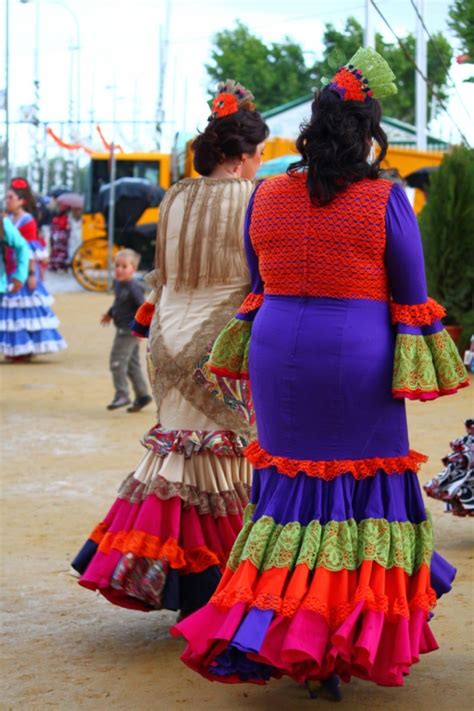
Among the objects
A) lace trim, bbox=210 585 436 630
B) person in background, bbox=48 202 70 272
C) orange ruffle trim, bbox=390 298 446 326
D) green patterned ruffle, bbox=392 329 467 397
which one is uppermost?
orange ruffle trim, bbox=390 298 446 326

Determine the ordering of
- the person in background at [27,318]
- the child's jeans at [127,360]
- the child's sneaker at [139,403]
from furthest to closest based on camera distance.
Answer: the person in background at [27,318]
the child's sneaker at [139,403]
the child's jeans at [127,360]

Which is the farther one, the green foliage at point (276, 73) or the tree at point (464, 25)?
the green foliage at point (276, 73)

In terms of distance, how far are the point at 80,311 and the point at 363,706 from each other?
55.3 ft

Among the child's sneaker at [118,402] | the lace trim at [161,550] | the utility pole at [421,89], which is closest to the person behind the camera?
the lace trim at [161,550]

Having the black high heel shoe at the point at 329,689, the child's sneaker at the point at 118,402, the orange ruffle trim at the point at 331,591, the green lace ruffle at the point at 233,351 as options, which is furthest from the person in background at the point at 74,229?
the orange ruffle trim at the point at 331,591

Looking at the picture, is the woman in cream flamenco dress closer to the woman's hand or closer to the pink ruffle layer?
the pink ruffle layer

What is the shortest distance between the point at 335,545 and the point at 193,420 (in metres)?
1.12

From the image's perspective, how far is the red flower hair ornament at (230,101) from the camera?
4.75m

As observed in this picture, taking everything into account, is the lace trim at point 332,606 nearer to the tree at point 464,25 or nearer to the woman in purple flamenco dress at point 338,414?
the woman in purple flamenco dress at point 338,414

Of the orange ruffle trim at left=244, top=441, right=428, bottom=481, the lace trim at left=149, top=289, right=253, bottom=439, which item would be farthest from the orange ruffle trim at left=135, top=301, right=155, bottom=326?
the orange ruffle trim at left=244, top=441, right=428, bottom=481

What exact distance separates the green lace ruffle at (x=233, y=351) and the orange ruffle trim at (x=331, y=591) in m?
0.66

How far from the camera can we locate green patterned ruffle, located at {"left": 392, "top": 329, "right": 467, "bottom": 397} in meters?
3.71

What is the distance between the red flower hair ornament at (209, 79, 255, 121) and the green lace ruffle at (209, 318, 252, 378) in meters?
0.99

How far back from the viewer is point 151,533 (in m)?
4.55
